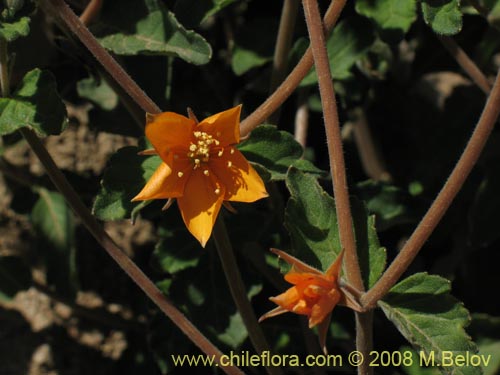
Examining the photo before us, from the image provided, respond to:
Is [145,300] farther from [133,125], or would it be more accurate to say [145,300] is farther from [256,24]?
[256,24]

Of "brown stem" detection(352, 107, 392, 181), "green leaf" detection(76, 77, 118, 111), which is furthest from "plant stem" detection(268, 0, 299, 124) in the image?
"brown stem" detection(352, 107, 392, 181)

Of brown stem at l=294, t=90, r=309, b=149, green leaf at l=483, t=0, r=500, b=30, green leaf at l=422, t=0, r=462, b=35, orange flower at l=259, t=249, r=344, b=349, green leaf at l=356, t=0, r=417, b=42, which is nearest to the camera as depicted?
orange flower at l=259, t=249, r=344, b=349

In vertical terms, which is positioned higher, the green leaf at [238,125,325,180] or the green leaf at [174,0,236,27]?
the green leaf at [174,0,236,27]

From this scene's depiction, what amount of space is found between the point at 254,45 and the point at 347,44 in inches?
10.7

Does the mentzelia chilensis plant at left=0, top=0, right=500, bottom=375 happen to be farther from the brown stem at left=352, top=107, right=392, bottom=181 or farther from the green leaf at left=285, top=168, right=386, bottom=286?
the brown stem at left=352, top=107, right=392, bottom=181

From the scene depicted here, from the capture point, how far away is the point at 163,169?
1516 mm

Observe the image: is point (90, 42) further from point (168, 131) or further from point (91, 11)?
point (91, 11)

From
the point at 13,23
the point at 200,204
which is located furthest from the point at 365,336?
the point at 13,23

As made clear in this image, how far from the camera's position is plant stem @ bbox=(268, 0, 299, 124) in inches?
72.9

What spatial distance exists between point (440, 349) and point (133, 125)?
99 cm

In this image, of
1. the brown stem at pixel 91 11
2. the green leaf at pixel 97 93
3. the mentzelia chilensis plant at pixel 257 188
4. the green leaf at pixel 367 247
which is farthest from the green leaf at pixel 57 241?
the green leaf at pixel 367 247

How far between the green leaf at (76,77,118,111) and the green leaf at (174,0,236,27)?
0.41m

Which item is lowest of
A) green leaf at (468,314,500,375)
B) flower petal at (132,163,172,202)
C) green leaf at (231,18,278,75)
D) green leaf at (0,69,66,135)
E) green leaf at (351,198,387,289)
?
green leaf at (468,314,500,375)

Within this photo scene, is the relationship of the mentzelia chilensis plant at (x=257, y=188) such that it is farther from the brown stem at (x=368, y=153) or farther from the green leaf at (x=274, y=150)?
the brown stem at (x=368, y=153)
